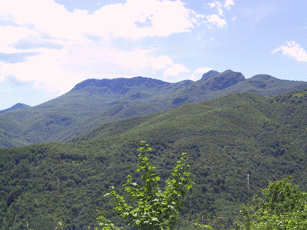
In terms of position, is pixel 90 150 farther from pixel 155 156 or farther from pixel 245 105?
pixel 245 105

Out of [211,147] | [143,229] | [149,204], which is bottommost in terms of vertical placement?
[211,147]

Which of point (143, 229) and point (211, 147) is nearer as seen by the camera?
point (143, 229)

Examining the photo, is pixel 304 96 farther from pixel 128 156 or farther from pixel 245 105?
pixel 128 156

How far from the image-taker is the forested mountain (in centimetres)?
8050

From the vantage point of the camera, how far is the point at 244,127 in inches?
5541

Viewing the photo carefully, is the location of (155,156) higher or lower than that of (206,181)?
higher

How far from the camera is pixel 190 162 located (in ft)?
379

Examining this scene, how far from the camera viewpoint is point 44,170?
95.5 m

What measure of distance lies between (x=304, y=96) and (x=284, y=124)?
30.5 m

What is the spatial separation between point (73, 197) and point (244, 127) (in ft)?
322

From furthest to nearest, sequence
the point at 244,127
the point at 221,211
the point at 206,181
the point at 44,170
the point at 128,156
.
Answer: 1. the point at 244,127
2. the point at 128,156
3. the point at 206,181
4. the point at 44,170
5. the point at 221,211

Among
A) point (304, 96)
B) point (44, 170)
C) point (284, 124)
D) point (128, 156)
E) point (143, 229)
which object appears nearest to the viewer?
point (143, 229)

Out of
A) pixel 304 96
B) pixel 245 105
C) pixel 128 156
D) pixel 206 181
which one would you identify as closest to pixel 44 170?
pixel 128 156

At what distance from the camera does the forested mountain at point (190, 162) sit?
264 ft
